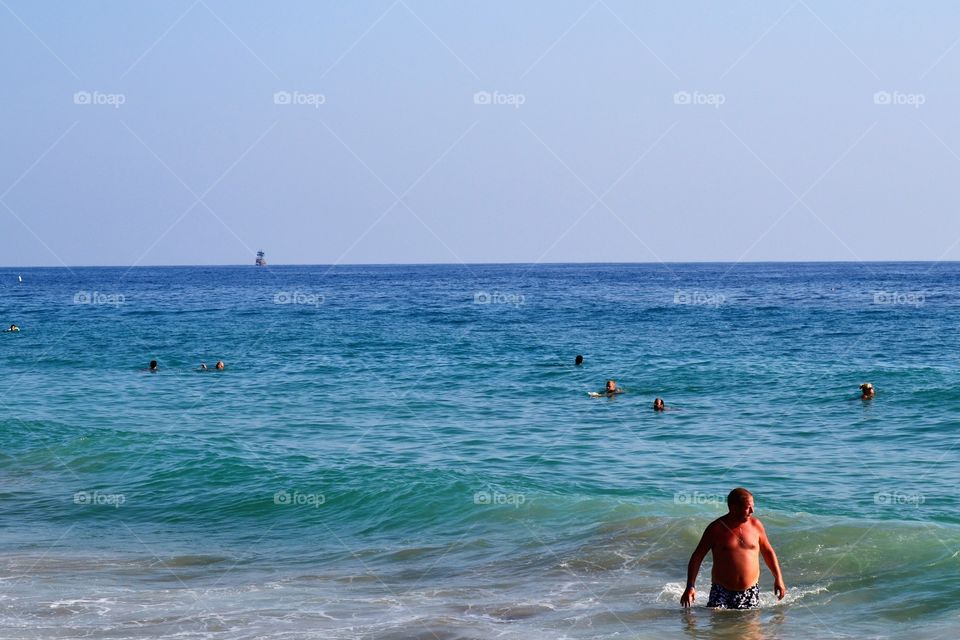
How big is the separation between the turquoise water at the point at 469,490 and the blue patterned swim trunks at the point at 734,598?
0.21m

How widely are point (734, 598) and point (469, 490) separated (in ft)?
23.9

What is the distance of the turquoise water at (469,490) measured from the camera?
1131 cm

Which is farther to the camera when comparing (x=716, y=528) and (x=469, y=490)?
(x=469, y=490)

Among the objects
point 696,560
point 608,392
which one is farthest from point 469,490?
point 608,392

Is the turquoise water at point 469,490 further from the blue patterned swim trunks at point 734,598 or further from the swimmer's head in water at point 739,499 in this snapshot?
the swimmer's head in water at point 739,499

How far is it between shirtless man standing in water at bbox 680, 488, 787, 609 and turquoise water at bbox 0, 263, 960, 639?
305mm

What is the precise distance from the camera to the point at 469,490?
17.2m

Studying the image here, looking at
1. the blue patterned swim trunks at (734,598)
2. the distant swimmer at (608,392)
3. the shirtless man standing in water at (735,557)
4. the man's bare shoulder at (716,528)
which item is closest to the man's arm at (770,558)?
the shirtless man standing in water at (735,557)

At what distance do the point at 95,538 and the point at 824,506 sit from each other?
11.4 metres

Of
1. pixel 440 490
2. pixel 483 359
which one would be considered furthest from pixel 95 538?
pixel 483 359

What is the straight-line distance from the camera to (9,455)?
70.8ft

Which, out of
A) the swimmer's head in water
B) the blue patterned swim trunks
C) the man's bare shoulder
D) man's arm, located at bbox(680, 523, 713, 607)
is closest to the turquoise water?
the blue patterned swim trunks

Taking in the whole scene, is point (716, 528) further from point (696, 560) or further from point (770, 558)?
point (770, 558)

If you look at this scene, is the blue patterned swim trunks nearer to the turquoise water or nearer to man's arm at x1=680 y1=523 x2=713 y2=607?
the turquoise water
